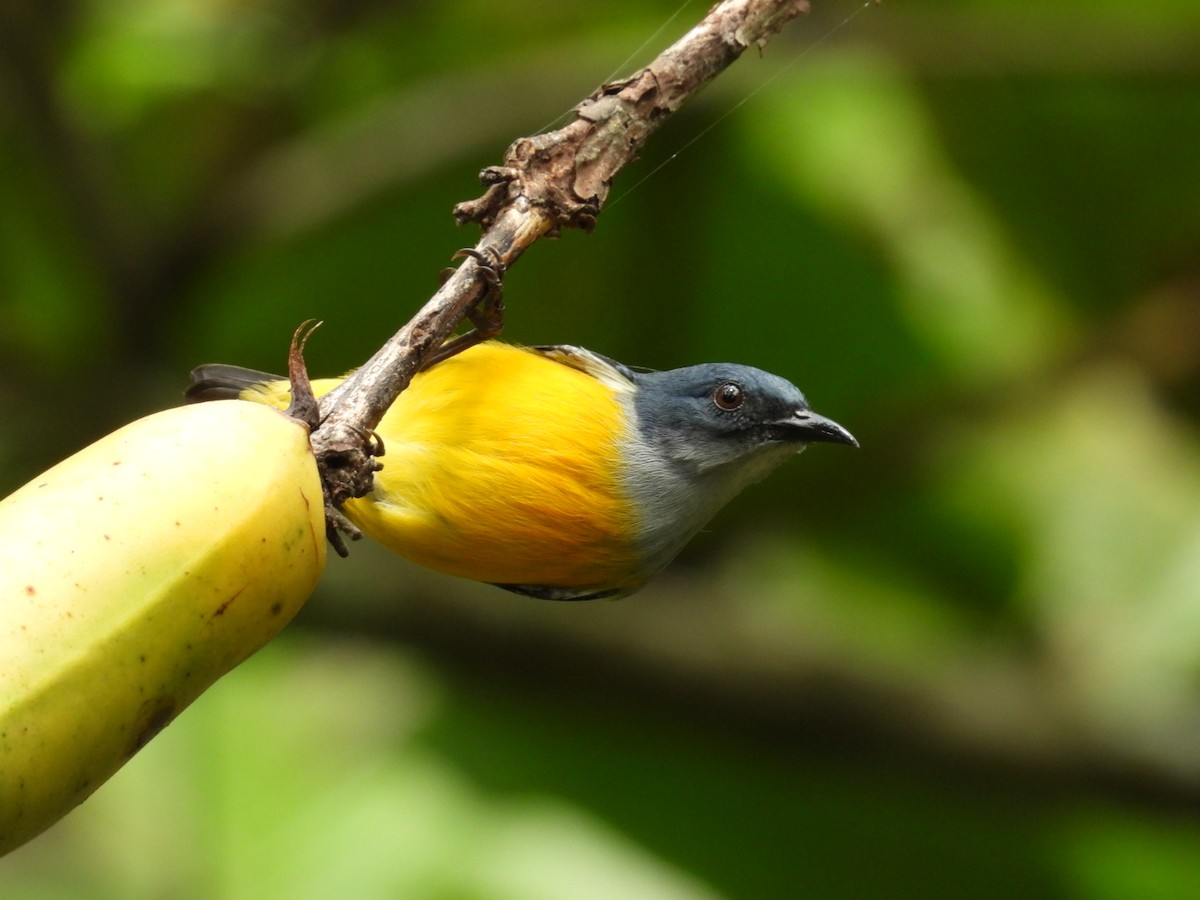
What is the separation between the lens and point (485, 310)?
287cm

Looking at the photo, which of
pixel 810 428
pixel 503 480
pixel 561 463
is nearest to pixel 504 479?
pixel 503 480

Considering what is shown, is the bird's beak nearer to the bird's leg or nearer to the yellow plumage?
the yellow plumage

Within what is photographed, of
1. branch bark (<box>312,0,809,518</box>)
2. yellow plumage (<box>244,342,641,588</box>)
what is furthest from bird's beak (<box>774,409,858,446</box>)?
branch bark (<box>312,0,809,518</box>)

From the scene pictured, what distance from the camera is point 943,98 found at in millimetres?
6297

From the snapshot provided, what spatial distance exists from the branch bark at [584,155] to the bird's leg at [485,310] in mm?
13

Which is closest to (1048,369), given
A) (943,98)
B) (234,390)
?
(943,98)

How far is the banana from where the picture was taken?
1610 millimetres

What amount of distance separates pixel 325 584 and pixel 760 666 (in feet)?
5.98

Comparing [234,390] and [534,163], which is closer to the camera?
[534,163]

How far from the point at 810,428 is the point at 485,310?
815mm

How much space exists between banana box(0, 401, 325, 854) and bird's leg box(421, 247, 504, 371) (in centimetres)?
50

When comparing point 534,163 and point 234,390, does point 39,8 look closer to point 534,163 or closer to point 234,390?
point 234,390

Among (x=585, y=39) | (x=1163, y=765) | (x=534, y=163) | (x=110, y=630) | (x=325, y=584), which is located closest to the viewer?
(x=110, y=630)

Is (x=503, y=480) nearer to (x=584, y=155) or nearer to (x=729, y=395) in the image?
(x=729, y=395)
